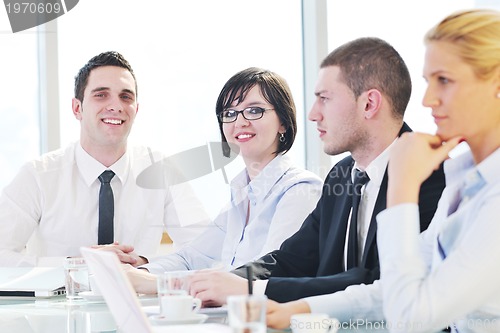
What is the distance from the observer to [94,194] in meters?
3.69

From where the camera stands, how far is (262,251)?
2.91m

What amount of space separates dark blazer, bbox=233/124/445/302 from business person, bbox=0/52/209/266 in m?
1.14

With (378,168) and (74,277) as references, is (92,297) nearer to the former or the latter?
(74,277)

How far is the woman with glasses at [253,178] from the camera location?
3010mm

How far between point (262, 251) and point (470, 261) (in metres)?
1.43

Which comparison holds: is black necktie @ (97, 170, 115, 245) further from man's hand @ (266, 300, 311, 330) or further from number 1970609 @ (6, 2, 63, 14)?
man's hand @ (266, 300, 311, 330)

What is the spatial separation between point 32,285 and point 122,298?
1.21m

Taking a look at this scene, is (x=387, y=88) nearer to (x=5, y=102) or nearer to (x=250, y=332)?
(x=250, y=332)

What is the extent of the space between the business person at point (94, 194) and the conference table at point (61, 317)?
1195 millimetres

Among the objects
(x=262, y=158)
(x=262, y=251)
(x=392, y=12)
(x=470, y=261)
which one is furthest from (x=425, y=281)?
(x=392, y=12)

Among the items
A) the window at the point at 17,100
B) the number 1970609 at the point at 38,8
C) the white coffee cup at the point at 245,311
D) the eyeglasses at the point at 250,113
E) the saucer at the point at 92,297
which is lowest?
the saucer at the point at 92,297

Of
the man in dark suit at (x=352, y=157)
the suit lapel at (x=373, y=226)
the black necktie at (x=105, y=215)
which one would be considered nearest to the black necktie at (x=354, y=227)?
the man in dark suit at (x=352, y=157)

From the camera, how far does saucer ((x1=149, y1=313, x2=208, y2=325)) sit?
1.70 meters

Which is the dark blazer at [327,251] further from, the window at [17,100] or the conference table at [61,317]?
the window at [17,100]
